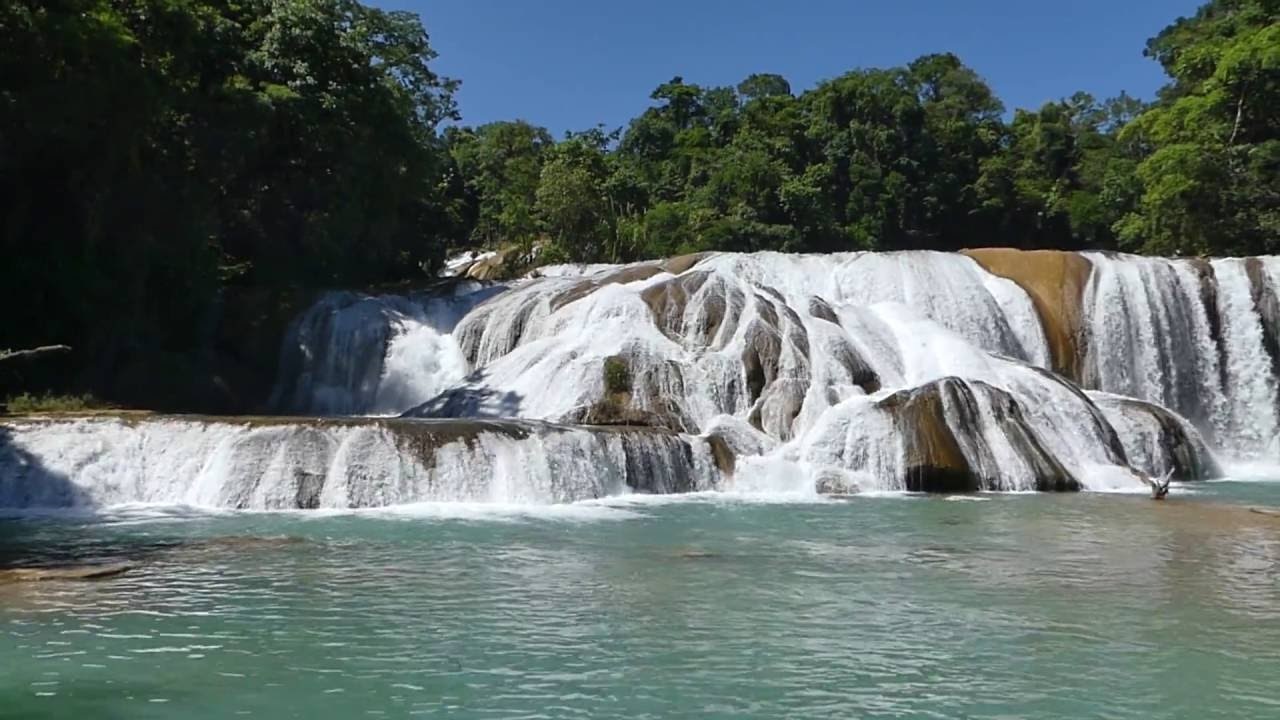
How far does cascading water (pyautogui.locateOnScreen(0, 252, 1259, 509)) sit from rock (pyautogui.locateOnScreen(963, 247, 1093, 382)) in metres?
0.10

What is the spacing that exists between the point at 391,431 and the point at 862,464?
7.22 m

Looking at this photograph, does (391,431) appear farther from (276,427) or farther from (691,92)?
(691,92)

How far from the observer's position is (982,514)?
1545 centimetres

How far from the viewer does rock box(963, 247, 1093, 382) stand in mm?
25484

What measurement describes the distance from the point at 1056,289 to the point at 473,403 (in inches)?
519

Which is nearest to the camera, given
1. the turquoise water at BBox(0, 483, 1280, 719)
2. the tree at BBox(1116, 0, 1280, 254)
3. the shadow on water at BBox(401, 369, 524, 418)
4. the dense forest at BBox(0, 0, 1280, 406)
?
the turquoise water at BBox(0, 483, 1280, 719)

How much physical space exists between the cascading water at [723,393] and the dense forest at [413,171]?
4067 millimetres

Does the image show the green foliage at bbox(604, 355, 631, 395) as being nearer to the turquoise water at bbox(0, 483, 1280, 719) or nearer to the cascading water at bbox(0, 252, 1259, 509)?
the cascading water at bbox(0, 252, 1259, 509)

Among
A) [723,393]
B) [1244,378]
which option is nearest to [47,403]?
[723,393]

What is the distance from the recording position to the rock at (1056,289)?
83.6 ft

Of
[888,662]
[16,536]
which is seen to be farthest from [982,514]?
[16,536]

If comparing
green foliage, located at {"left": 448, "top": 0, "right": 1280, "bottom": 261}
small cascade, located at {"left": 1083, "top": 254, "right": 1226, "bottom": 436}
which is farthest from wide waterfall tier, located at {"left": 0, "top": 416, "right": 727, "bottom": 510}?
green foliage, located at {"left": 448, "top": 0, "right": 1280, "bottom": 261}

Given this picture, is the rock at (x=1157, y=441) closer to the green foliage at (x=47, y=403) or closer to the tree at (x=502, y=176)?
the green foliage at (x=47, y=403)

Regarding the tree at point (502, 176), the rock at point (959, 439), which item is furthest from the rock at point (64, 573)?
the tree at point (502, 176)
